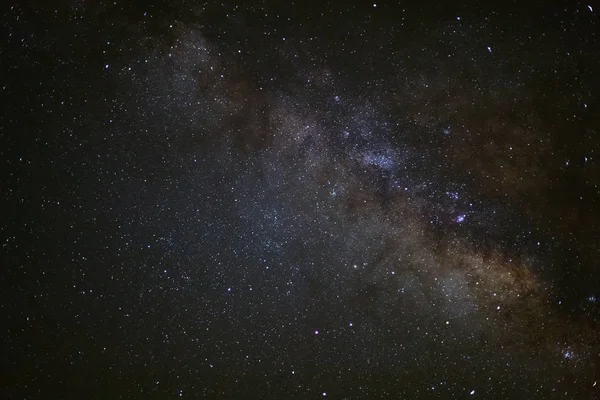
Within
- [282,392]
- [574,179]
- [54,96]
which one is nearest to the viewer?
[54,96]

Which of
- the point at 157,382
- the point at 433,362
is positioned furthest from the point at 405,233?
the point at 157,382

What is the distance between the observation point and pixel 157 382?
8.88 ft

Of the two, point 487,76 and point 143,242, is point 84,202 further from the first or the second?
point 487,76

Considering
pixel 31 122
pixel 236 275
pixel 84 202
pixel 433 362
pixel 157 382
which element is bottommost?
pixel 157 382

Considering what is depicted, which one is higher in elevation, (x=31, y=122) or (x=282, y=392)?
(x=31, y=122)

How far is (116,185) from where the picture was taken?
Answer: 2645mm

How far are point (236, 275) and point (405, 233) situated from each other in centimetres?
103

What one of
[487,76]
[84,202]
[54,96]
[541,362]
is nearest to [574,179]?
[487,76]

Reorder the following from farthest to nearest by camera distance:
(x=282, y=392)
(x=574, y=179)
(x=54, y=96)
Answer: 1. (x=574, y=179)
2. (x=282, y=392)
3. (x=54, y=96)

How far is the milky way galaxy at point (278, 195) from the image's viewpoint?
2615 mm

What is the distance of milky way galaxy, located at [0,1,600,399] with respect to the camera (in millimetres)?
2615

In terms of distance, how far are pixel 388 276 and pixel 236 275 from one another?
2.95ft

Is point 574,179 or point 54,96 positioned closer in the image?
point 54,96

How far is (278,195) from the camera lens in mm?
2695
